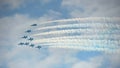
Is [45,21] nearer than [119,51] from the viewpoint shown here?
No

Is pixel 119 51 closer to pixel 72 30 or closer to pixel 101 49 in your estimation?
pixel 101 49

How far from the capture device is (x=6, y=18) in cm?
632

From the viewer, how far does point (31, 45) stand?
20.3 ft

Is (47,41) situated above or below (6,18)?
below

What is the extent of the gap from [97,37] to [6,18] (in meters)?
2.48

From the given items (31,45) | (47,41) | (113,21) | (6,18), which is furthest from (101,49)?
(6,18)

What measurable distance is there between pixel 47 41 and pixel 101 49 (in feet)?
4.69

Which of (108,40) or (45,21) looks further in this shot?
(45,21)

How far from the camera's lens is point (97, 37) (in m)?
5.72

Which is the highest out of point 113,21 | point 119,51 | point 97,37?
point 113,21

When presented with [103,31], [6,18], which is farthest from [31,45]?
[103,31]

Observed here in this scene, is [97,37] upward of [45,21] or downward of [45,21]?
downward

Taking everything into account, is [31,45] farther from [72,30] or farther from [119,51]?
[119,51]

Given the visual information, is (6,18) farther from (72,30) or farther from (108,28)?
(108,28)
